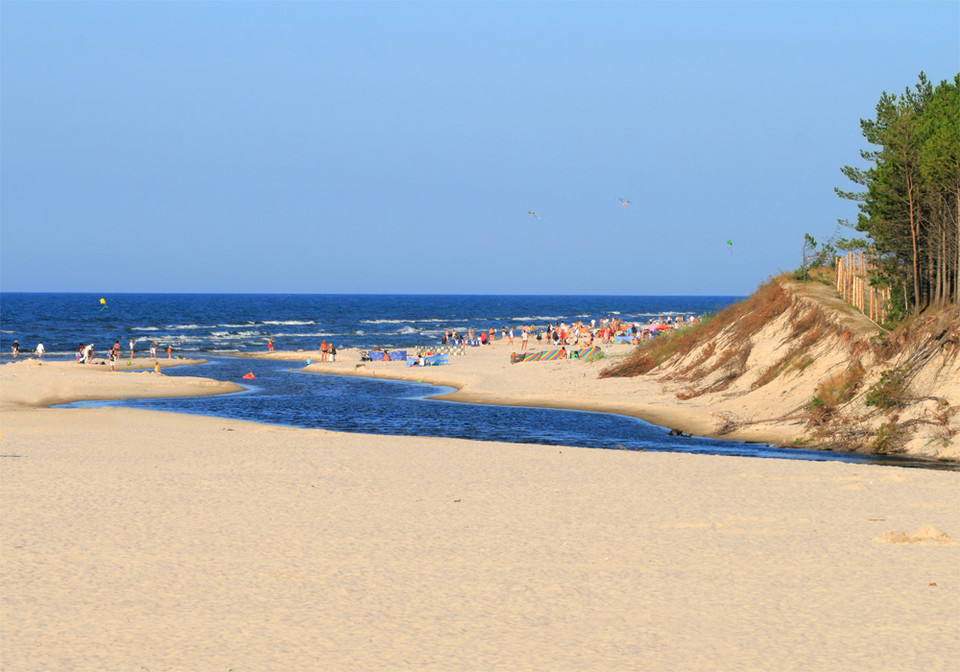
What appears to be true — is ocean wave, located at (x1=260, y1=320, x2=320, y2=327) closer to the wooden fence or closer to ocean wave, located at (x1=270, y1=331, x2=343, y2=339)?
ocean wave, located at (x1=270, y1=331, x2=343, y2=339)

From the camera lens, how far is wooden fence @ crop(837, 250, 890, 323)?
34312 mm

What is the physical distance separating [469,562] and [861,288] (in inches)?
1112

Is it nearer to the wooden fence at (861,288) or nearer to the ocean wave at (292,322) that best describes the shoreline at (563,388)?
the wooden fence at (861,288)

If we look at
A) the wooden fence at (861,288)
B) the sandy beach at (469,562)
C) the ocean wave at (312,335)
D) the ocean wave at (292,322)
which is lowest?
the sandy beach at (469,562)

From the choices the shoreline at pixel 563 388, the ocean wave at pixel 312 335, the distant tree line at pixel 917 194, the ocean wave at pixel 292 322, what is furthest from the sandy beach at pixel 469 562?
the ocean wave at pixel 292 322

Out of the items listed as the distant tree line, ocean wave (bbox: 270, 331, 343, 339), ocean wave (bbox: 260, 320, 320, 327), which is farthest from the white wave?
the distant tree line

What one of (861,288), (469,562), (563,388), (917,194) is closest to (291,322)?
(563,388)

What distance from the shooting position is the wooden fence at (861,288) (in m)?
34.3

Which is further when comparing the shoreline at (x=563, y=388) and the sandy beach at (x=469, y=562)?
the shoreline at (x=563, y=388)

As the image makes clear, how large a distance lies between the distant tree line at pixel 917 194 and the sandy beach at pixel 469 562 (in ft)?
39.1

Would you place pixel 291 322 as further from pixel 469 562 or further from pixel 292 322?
pixel 469 562

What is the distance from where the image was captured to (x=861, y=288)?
120 feet

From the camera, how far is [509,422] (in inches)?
1300

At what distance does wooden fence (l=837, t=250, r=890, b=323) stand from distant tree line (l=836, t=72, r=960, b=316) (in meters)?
0.75
